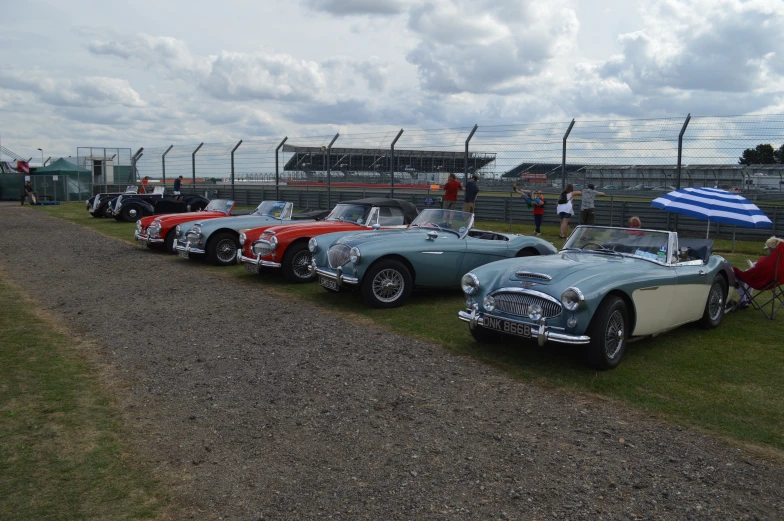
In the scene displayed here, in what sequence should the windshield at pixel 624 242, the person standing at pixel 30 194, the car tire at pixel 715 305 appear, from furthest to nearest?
the person standing at pixel 30 194 → the car tire at pixel 715 305 → the windshield at pixel 624 242

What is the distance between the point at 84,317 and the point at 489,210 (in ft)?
48.1

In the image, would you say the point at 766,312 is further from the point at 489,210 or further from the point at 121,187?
the point at 121,187

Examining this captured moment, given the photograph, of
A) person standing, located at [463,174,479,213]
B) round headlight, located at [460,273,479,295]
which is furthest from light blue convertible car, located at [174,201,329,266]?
round headlight, located at [460,273,479,295]

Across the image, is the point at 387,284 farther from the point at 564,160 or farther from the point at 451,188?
the point at 564,160

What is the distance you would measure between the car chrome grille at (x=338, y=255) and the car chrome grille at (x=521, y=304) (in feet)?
9.38

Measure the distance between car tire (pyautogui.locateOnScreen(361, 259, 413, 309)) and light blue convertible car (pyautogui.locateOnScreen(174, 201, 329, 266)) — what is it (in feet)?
13.1

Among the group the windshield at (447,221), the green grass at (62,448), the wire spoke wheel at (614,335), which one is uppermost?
the windshield at (447,221)

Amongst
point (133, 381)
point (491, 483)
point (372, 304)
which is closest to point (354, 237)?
point (372, 304)

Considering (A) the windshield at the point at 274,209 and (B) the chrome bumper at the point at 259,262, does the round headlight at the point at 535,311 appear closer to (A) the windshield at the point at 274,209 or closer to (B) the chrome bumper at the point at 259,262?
(B) the chrome bumper at the point at 259,262

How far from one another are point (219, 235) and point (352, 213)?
2920mm

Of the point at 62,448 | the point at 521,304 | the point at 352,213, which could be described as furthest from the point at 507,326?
the point at 352,213

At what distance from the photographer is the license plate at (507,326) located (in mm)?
5820

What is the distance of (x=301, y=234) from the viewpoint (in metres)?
10.5

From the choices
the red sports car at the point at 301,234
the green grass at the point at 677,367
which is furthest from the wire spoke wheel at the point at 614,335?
the red sports car at the point at 301,234
